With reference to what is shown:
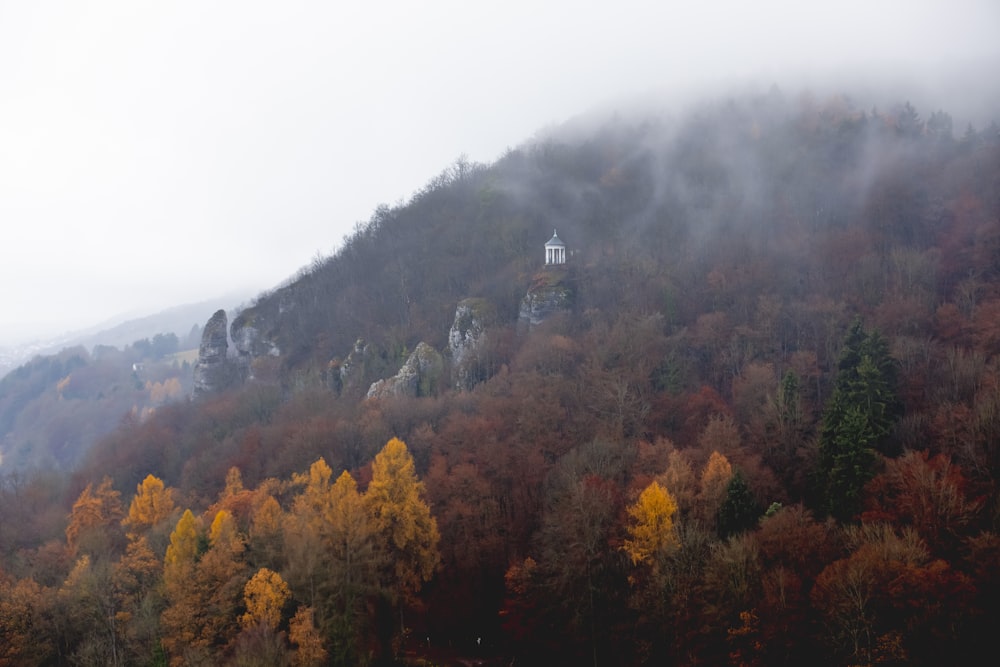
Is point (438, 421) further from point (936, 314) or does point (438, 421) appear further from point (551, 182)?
point (551, 182)

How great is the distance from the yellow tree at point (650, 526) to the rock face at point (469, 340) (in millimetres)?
33823

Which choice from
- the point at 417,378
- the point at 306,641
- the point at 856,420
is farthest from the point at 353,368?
the point at 856,420

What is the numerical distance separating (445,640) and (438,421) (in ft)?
65.5

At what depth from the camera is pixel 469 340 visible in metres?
68.9

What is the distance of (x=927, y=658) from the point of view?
21.5 metres

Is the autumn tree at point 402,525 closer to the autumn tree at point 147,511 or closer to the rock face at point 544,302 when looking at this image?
the autumn tree at point 147,511

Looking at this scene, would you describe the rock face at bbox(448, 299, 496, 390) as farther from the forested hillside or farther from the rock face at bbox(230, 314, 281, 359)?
the rock face at bbox(230, 314, 281, 359)

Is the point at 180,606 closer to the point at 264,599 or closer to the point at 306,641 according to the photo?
the point at 264,599

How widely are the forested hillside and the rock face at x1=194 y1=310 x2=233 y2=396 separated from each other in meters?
5.99

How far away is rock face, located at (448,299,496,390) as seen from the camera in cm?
6391

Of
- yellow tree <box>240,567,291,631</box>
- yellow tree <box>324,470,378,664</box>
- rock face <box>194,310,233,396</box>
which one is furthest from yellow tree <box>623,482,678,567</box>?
rock face <box>194,310,233,396</box>

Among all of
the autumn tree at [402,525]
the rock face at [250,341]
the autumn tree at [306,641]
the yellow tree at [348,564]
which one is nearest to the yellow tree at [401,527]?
the autumn tree at [402,525]

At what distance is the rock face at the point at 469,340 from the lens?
2516 inches

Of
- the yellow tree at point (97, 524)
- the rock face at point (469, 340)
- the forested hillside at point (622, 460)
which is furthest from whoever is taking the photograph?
the rock face at point (469, 340)
